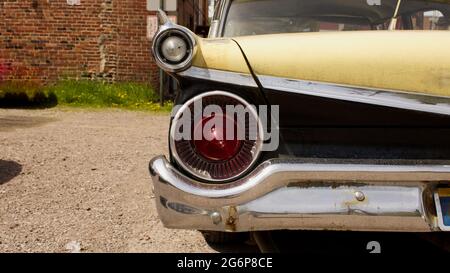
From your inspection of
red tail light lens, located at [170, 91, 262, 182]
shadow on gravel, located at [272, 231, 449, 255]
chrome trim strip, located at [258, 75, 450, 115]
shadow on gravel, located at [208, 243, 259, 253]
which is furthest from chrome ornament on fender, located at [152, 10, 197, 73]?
shadow on gravel, located at [208, 243, 259, 253]

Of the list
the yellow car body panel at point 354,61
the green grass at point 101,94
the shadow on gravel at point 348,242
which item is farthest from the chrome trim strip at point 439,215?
the green grass at point 101,94

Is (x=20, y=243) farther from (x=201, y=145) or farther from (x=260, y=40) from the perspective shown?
(x=260, y=40)

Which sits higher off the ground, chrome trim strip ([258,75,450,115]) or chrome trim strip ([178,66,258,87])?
chrome trim strip ([178,66,258,87])

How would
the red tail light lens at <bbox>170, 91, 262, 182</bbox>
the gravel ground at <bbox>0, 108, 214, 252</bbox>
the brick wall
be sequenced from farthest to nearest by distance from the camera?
the brick wall → the gravel ground at <bbox>0, 108, 214, 252</bbox> → the red tail light lens at <bbox>170, 91, 262, 182</bbox>

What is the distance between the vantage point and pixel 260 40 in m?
2.32

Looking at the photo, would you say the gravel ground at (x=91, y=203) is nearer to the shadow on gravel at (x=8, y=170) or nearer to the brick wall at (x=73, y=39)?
the shadow on gravel at (x=8, y=170)

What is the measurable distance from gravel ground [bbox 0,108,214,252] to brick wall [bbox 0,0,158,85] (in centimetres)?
430

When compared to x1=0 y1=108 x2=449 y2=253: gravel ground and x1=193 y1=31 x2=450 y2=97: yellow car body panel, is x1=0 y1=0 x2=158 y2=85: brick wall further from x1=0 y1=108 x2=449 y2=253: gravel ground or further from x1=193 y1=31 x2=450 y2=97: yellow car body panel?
x1=193 y1=31 x2=450 y2=97: yellow car body panel

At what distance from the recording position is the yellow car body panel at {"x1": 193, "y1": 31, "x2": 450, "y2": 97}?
Result: 7.04 feet

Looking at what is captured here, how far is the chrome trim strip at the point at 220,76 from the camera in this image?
2.18 meters

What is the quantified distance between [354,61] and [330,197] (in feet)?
1.83

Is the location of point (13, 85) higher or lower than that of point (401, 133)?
lower

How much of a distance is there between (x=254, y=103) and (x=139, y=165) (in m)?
4.19

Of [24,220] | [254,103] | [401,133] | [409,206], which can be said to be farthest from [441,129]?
[24,220]
